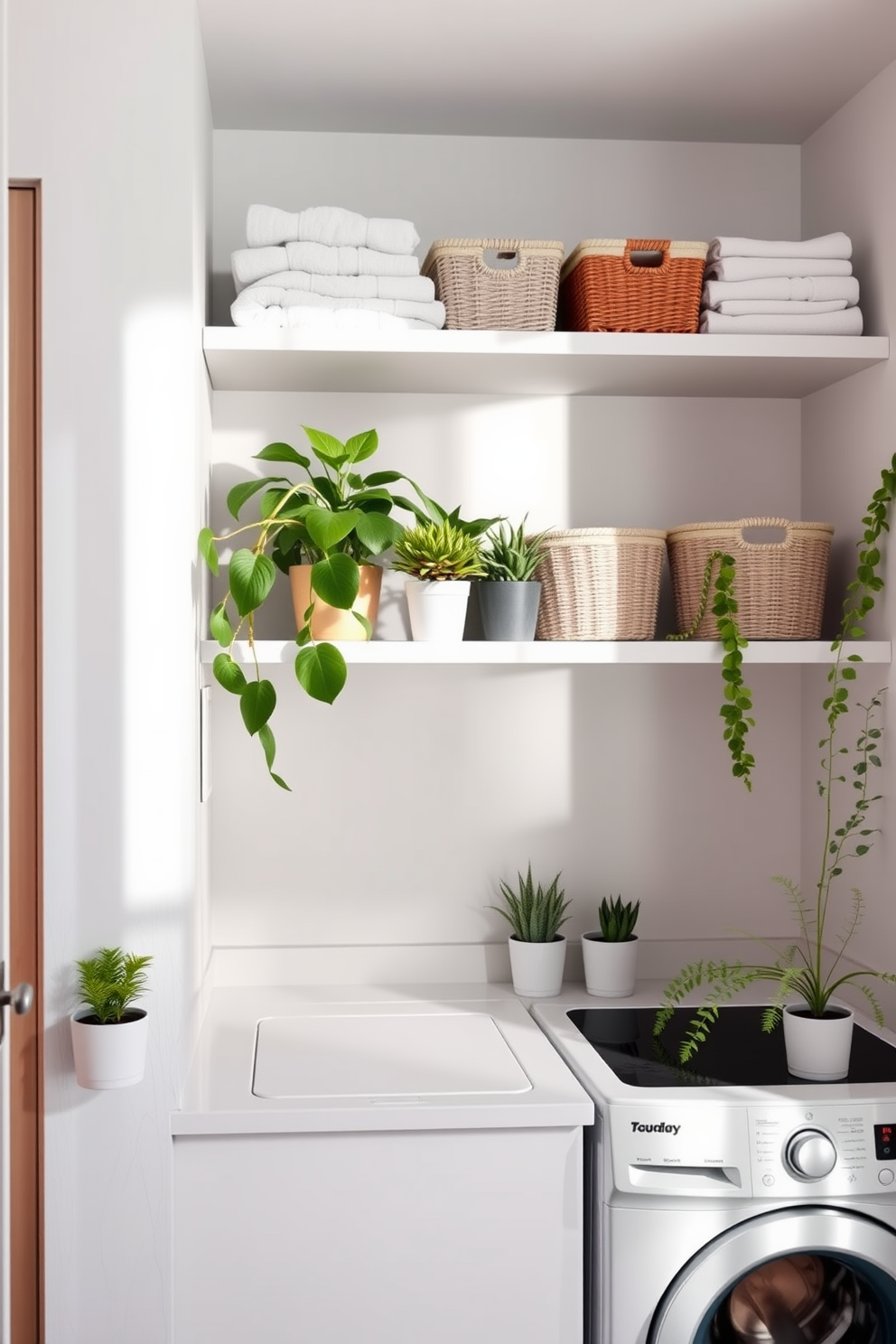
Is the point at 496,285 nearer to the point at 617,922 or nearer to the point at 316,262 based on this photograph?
the point at 316,262

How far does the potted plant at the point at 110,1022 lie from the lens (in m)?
1.61

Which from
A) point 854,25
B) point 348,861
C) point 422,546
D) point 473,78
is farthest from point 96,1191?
point 854,25

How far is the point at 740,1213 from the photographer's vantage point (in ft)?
5.53

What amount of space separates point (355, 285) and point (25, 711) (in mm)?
859

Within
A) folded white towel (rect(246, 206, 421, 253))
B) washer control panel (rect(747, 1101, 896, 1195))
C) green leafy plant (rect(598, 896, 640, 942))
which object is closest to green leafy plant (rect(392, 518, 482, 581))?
folded white towel (rect(246, 206, 421, 253))

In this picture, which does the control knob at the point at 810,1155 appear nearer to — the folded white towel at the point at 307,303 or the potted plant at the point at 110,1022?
the potted plant at the point at 110,1022

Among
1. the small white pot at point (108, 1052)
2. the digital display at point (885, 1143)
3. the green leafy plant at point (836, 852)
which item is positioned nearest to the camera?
the small white pot at point (108, 1052)

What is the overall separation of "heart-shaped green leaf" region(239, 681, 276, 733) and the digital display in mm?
1041

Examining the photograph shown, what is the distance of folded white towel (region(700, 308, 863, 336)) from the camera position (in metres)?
2.05

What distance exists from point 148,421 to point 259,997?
1.06 meters

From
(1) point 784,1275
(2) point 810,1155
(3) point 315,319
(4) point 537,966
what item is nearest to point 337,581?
(3) point 315,319

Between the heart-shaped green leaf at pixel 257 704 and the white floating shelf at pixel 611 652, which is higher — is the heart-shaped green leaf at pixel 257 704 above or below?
below

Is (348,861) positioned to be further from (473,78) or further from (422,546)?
(473,78)

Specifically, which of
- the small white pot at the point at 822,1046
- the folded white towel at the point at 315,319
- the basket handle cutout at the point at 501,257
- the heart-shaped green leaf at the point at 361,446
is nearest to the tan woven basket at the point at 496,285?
the basket handle cutout at the point at 501,257
